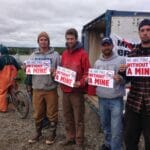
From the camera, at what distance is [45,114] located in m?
7.27

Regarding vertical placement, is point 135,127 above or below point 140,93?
below

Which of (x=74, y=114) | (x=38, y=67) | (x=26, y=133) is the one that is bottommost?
(x=26, y=133)

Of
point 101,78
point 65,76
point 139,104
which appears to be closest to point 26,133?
point 65,76

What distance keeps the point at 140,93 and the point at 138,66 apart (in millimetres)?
375

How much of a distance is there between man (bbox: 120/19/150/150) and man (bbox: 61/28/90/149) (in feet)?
4.43

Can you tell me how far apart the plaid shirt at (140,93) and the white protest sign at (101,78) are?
0.68m

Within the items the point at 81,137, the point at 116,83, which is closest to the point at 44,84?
the point at 81,137

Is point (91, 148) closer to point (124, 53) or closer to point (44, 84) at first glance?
point (44, 84)

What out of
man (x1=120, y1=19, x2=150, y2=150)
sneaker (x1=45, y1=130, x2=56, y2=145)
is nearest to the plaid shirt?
man (x1=120, y1=19, x2=150, y2=150)

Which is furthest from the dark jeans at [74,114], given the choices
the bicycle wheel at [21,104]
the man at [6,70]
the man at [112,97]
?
the man at [6,70]

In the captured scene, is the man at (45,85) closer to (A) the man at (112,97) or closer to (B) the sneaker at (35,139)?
(B) the sneaker at (35,139)

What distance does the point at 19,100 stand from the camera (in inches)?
393

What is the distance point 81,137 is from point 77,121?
11.8 inches

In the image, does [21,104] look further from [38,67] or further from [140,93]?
[140,93]
